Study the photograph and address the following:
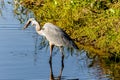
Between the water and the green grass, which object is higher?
the green grass

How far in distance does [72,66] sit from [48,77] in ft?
3.02

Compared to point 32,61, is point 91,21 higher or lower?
higher

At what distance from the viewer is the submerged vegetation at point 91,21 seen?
12.5m

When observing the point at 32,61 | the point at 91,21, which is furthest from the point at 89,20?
the point at 32,61

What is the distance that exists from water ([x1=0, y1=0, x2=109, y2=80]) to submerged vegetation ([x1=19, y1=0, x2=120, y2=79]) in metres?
0.47

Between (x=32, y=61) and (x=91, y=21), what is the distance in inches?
100

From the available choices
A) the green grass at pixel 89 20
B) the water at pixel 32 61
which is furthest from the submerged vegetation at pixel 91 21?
the water at pixel 32 61

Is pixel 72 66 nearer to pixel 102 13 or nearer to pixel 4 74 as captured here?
pixel 4 74

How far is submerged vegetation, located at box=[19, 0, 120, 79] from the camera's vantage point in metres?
12.5

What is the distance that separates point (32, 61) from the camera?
11820mm

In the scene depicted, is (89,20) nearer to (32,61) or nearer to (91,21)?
(91,21)

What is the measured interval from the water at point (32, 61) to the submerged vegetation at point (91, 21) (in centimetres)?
47

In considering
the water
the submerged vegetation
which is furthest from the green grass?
the water

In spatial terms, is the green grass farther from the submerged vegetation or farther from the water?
the water
